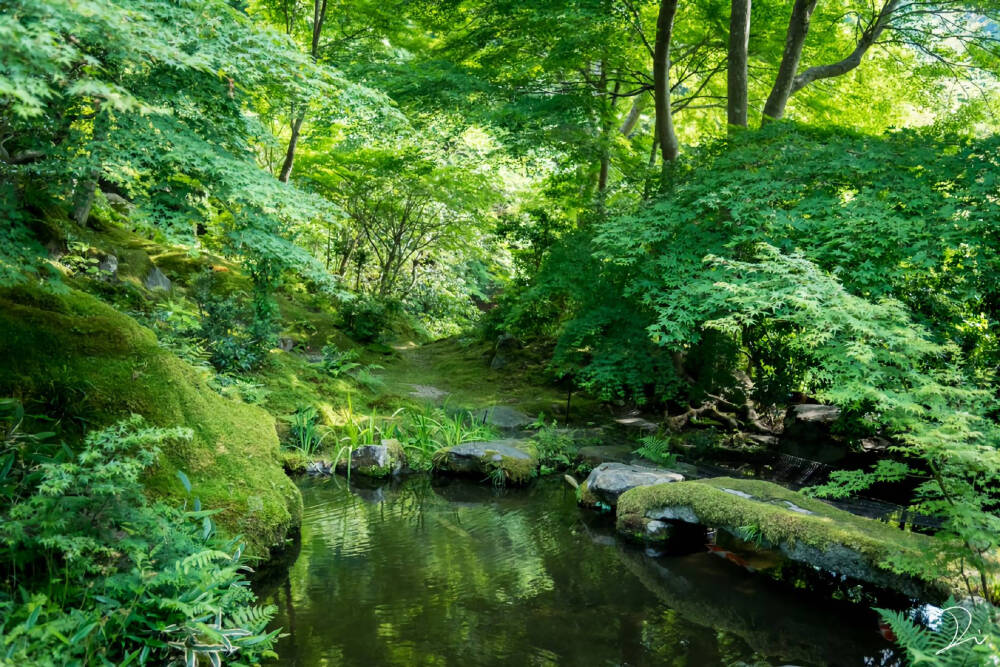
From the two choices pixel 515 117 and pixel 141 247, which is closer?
Result: pixel 515 117

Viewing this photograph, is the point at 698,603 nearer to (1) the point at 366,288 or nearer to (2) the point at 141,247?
(2) the point at 141,247

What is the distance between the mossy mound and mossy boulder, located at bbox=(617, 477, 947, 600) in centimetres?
318

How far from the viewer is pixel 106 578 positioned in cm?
281

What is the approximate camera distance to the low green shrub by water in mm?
2604

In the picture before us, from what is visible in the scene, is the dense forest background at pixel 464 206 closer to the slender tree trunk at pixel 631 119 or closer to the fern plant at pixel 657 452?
the slender tree trunk at pixel 631 119

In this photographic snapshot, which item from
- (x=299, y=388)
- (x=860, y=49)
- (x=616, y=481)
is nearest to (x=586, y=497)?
(x=616, y=481)

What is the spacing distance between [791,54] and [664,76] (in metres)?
1.57

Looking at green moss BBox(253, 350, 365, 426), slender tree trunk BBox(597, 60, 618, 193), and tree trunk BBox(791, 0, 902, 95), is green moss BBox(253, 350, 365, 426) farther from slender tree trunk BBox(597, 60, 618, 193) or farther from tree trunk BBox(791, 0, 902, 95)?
tree trunk BBox(791, 0, 902, 95)

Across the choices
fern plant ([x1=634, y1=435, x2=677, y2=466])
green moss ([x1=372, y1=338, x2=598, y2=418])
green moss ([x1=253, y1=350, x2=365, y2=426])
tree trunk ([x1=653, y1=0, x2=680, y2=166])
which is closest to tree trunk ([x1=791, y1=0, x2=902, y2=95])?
tree trunk ([x1=653, y1=0, x2=680, y2=166])

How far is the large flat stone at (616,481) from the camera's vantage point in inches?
247

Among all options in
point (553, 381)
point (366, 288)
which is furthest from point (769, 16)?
point (366, 288)

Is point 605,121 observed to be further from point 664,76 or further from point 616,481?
point 616,481

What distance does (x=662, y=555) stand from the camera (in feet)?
17.1

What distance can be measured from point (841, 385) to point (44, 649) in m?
4.02
